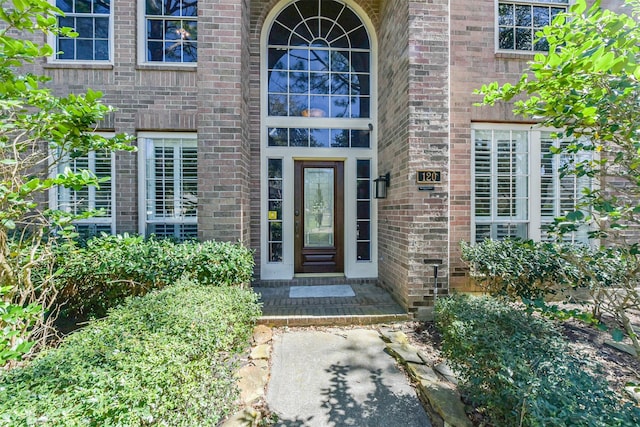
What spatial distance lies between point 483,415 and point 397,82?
13.8ft

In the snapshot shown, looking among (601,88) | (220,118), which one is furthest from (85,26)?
(601,88)

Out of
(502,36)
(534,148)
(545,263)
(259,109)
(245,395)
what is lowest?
(245,395)

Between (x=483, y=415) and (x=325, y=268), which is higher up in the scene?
(x=325, y=268)

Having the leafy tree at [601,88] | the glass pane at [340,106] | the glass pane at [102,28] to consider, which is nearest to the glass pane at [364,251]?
the glass pane at [340,106]

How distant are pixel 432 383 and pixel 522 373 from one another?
3.51ft

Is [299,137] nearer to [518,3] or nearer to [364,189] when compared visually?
[364,189]

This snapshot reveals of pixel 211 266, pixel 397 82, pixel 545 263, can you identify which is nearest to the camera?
pixel 211 266

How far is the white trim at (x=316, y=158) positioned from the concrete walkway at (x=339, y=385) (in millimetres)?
1837

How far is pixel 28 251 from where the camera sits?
2.52m

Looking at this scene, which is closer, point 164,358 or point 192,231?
point 164,358

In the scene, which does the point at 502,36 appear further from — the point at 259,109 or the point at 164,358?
the point at 164,358

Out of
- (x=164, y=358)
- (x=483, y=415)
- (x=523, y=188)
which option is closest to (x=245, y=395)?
(x=164, y=358)

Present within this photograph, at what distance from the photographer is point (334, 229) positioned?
5.45m

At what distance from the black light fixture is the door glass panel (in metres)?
0.92
